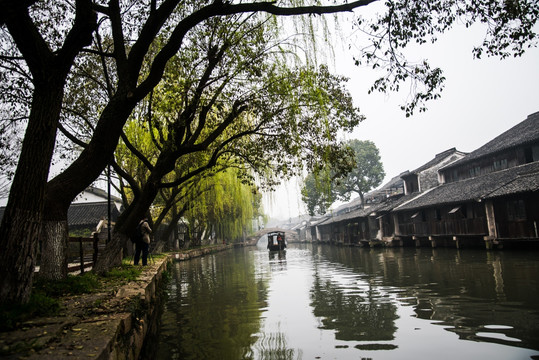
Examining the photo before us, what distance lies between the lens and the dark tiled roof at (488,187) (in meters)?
17.8

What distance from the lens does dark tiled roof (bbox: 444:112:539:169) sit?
70.4 ft

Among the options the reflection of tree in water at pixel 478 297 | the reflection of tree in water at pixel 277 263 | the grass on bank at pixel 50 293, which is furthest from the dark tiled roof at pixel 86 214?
the reflection of tree in water at pixel 478 297

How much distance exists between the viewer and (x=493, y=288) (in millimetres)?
9109

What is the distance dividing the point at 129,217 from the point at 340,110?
655 centimetres

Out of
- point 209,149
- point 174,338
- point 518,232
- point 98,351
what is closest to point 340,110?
point 209,149

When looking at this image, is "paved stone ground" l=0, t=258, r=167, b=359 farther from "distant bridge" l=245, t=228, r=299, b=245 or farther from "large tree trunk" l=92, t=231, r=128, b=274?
"distant bridge" l=245, t=228, r=299, b=245

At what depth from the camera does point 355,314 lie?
743 cm

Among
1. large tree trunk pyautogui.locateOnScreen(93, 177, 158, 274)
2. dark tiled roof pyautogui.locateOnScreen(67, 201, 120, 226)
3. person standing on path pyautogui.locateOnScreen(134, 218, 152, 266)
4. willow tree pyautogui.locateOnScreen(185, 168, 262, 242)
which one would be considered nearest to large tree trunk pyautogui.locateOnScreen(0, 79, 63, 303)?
large tree trunk pyautogui.locateOnScreen(93, 177, 158, 274)

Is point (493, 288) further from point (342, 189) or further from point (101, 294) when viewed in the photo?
point (342, 189)

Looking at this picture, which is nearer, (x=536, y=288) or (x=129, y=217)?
(x=536, y=288)

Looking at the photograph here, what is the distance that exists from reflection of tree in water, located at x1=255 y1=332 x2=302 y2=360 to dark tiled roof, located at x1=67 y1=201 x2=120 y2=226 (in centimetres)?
2507

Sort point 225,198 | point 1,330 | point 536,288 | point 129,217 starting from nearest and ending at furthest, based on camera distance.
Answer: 1. point 1,330
2. point 536,288
3. point 129,217
4. point 225,198

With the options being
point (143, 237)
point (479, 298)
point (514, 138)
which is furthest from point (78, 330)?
point (514, 138)

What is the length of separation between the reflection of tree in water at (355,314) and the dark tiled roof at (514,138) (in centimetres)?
1688
